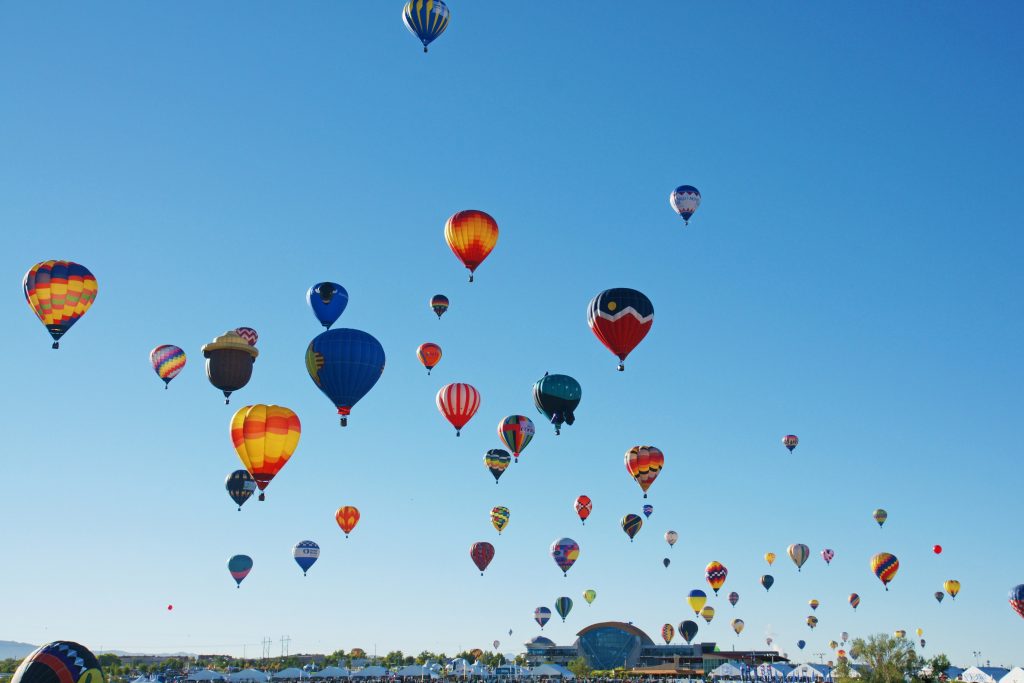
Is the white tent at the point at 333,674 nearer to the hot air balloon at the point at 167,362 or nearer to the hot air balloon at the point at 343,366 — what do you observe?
the hot air balloon at the point at 167,362

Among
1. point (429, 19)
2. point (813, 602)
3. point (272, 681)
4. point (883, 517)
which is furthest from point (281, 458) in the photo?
point (813, 602)

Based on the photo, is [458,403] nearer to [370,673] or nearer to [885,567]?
[885,567]

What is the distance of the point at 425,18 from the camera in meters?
44.1

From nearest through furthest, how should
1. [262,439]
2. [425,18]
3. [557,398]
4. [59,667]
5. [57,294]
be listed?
[59,667]
[262,439]
[57,294]
[425,18]
[557,398]

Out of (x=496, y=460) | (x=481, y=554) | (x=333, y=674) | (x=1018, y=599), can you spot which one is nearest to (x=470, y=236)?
(x=496, y=460)

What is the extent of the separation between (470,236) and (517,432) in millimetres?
14582

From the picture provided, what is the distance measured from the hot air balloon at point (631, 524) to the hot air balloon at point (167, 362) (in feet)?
117

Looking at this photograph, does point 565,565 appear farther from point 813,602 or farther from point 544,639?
point 544,639

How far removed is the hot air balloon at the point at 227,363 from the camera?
4056 cm

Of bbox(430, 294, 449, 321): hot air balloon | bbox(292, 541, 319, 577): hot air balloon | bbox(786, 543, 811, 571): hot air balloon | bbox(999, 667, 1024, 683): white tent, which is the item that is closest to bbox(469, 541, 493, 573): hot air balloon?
bbox(292, 541, 319, 577): hot air balloon

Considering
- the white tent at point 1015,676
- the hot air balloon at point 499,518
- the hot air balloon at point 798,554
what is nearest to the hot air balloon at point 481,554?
the hot air balloon at point 499,518

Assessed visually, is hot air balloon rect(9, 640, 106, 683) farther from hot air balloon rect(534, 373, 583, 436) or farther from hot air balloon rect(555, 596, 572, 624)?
hot air balloon rect(555, 596, 572, 624)

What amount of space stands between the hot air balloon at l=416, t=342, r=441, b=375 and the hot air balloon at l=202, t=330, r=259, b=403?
18.6 meters

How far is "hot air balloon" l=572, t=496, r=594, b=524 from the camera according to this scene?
71.4m
